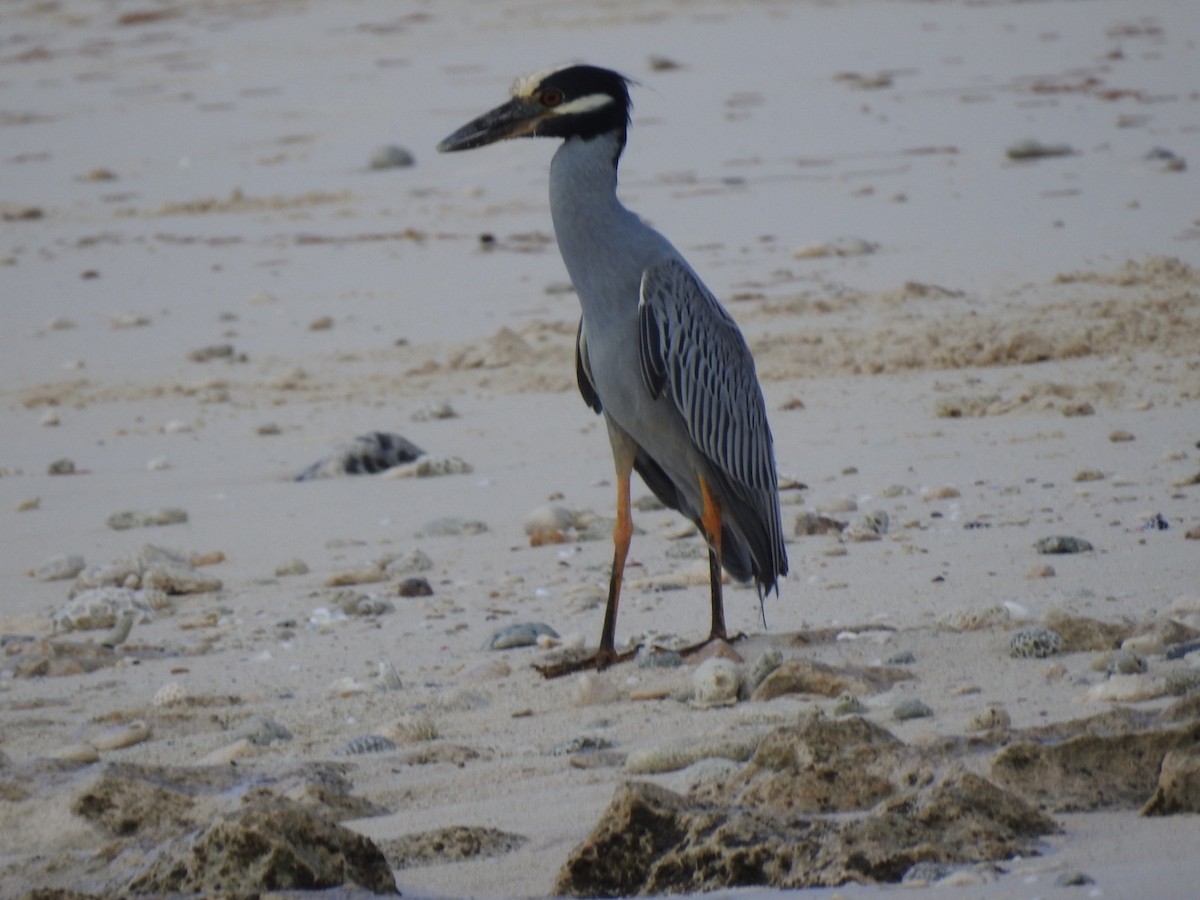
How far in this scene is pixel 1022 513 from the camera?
6629 mm

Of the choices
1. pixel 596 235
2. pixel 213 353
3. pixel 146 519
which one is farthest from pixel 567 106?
pixel 213 353

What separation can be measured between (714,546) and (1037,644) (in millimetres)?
1072

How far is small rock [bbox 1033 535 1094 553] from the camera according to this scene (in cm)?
607

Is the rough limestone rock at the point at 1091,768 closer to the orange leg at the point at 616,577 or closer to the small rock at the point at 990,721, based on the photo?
the small rock at the point at 990,721

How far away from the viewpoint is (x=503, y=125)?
5.88 m

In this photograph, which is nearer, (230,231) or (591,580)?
(591,580)

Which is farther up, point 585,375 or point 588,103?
point 588,103

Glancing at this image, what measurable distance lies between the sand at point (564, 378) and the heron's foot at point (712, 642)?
0.23ft

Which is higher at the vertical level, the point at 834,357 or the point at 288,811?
the point at 288,811

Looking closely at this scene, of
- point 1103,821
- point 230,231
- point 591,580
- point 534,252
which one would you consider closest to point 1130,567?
point 591,580

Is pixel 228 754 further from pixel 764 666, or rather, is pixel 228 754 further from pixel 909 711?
pixel 909 711

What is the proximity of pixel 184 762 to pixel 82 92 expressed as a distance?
1773cm

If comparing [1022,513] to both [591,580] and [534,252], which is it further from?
[534,252]

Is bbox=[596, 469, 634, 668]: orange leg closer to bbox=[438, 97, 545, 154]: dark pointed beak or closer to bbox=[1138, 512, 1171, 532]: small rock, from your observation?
bbox=[438, 97, 545, 154]: dark pointed beak
